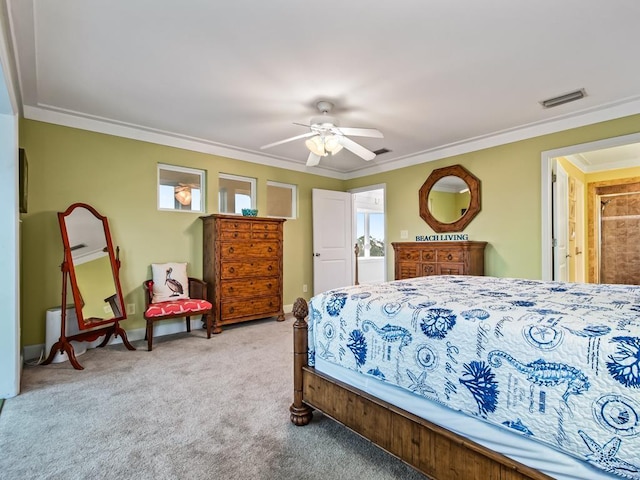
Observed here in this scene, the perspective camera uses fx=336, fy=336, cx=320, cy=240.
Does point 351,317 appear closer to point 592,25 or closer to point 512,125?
point 592,25

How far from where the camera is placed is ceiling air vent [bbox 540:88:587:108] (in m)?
3.11

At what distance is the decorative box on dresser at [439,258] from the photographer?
4.11 m

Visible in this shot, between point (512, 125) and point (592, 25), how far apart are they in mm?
1822

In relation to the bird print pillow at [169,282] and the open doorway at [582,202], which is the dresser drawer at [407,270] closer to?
the open doorway at [582,202]

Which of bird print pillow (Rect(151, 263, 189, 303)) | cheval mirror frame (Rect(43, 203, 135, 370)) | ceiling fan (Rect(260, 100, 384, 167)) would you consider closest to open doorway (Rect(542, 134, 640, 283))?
ceiling fan (Rect(260, 100, 384, 167))

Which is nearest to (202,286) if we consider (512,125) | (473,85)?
(473,85)

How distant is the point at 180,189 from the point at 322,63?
270 cm

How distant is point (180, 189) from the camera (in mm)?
4430

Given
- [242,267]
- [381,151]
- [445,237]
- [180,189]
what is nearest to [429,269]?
[445,237]

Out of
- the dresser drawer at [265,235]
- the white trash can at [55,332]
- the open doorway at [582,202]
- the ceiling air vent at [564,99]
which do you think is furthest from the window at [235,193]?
the open doorway at [582,202]

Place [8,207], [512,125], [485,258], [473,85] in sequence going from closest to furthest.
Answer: [8,207] < [473,85] < [512,125] < [485,258]

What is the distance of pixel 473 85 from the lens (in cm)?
297

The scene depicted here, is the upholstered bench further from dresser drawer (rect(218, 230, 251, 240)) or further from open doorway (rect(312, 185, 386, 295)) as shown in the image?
open doorway (rect(312, 185, 386, 295))

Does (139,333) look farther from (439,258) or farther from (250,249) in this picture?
(439,258)
